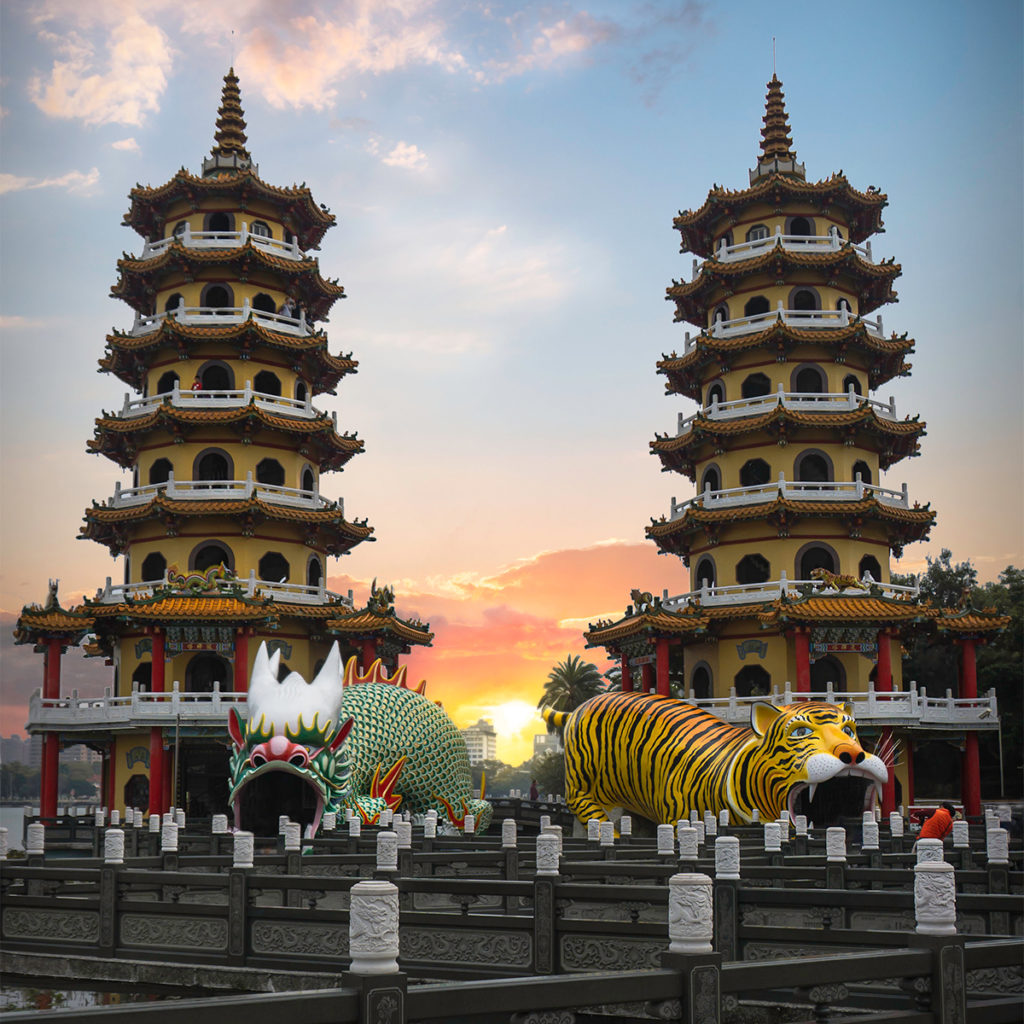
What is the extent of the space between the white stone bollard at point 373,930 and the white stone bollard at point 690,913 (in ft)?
5.47

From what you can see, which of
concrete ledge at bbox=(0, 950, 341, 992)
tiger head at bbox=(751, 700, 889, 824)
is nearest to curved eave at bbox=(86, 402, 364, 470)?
tiger head at bbox=(751, 700, 889, 824)

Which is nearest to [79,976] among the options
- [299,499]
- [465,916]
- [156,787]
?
[465,916]

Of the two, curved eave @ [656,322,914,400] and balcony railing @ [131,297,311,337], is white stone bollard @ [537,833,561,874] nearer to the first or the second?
curved eave @ [656,322,914,400]

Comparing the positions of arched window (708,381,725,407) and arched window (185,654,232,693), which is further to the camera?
arched window (708,381,725,407)

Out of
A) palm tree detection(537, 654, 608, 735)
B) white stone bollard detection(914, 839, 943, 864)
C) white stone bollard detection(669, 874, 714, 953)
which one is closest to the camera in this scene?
white stone bollard detection(669, 874, 714, 953)

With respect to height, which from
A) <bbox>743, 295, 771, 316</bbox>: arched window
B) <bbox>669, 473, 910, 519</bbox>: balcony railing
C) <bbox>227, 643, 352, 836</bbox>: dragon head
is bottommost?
<bbox>227, 643, 352, 836</bbox>: dragon head

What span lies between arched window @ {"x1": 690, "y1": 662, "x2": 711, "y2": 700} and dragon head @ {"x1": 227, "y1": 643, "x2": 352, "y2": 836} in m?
14.8

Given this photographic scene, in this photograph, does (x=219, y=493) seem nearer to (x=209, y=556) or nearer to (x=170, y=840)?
(x=209, y=556)

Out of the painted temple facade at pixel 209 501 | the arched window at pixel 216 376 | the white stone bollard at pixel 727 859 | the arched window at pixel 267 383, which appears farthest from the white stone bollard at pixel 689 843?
the arched window at pixel 267 383

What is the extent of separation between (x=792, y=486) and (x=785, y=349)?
4.39m

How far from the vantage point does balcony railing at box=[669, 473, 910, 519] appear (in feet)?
118

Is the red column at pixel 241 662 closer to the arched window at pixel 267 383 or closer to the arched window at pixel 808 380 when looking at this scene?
the arched window at pixel 267 383

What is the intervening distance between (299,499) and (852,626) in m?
16.3

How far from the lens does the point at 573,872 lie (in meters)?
13.8
